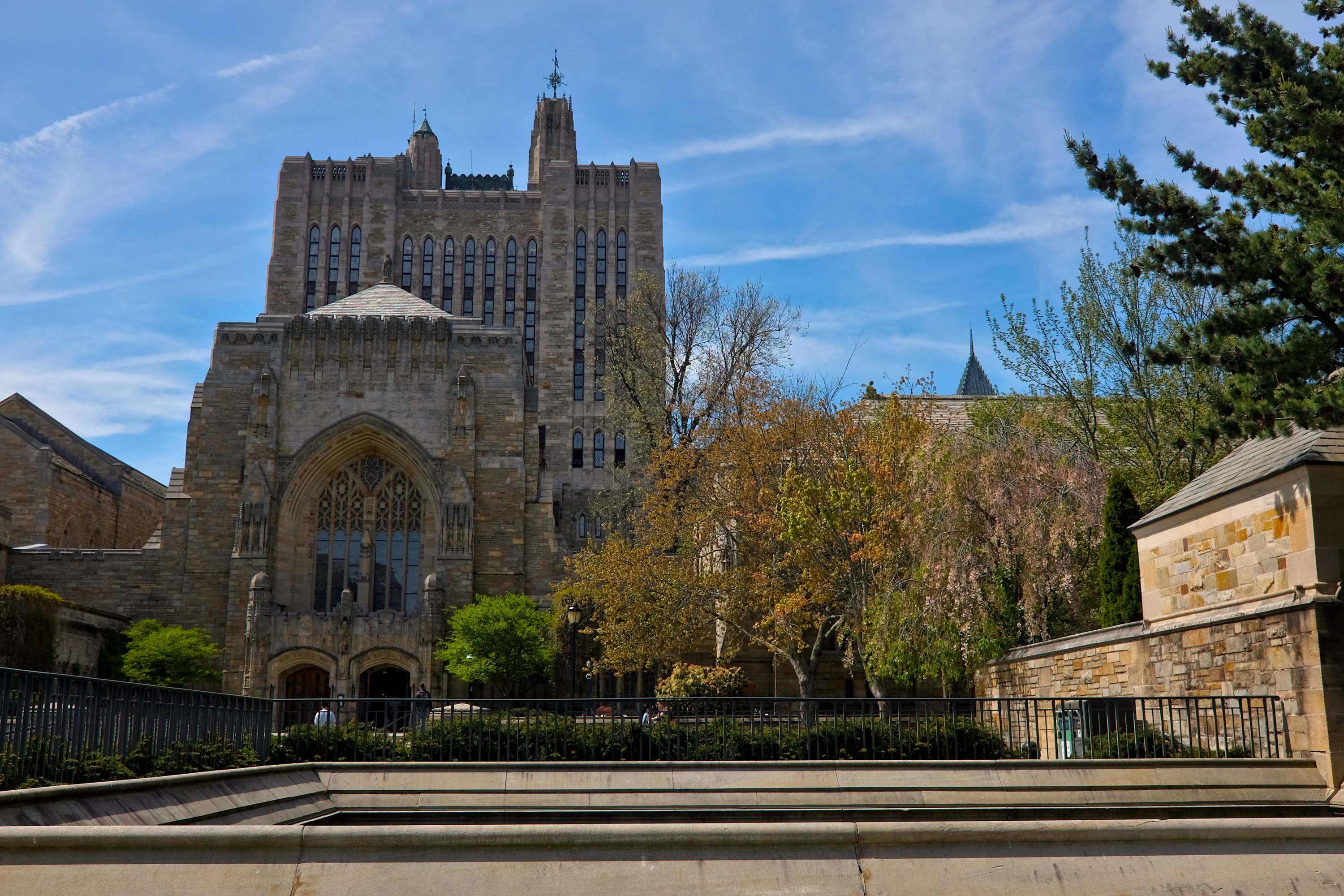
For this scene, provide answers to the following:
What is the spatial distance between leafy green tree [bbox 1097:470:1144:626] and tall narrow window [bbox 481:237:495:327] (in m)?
48.3

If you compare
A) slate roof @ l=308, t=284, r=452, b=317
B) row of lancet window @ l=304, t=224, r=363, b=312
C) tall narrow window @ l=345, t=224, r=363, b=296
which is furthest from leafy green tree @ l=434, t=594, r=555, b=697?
row of lancet window @ l=304, t=224, r=363, b=312

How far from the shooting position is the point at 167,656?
111 ft

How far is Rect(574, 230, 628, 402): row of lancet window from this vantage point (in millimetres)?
62250

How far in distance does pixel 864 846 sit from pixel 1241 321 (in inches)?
315

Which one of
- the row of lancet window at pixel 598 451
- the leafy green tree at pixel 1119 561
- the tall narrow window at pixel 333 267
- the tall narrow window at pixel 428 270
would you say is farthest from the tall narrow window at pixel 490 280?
the leafy green tree at pixel 1119 561

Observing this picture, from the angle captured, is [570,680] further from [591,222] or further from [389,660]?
[591,222]

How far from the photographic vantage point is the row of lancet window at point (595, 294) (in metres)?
62.2

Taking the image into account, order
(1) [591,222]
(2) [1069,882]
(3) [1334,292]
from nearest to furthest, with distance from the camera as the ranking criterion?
(2) [1069,882]
(3) [1334,292]
(1) [591,222]

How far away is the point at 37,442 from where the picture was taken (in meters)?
41.2

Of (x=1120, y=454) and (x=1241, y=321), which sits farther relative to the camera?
(x=1120, y=454)

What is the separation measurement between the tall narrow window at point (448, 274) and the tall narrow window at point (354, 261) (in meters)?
4.84

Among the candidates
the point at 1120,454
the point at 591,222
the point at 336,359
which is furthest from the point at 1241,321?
the point at 591,222

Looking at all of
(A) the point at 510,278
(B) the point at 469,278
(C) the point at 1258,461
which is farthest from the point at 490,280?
(C) the point at 1258,461

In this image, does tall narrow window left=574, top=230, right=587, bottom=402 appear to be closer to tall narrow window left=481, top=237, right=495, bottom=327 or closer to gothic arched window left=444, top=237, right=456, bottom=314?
tall narrow window left=481, top=237, right=495, bottom=327
